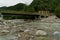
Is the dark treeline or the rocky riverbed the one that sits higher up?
the rocky riverbed

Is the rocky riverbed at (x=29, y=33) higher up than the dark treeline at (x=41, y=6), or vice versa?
the rocky riverbed at (x=29, y=33)

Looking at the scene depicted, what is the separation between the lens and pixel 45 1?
2481 cm

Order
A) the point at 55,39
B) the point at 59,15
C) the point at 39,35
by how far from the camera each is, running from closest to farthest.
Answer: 1. the point at 55,39
2. the point at 39,35
3. the point at 59,15

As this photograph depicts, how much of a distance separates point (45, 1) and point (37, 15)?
7.06 metres

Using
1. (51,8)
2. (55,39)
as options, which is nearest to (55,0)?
(51,8)

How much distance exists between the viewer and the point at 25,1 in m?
7.07

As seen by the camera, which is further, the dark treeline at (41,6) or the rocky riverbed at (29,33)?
the dark treeline at (41,6)

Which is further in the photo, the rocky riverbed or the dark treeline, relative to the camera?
the dark treeline

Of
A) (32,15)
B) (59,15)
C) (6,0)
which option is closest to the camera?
(6,0)

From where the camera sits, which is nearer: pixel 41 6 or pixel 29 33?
pixel 29 33

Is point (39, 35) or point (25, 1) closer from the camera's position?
point (39, 35)

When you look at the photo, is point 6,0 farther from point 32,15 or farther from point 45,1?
point 45,1

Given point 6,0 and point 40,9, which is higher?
point 6,0

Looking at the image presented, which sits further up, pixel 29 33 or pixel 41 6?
pixel 29 33
